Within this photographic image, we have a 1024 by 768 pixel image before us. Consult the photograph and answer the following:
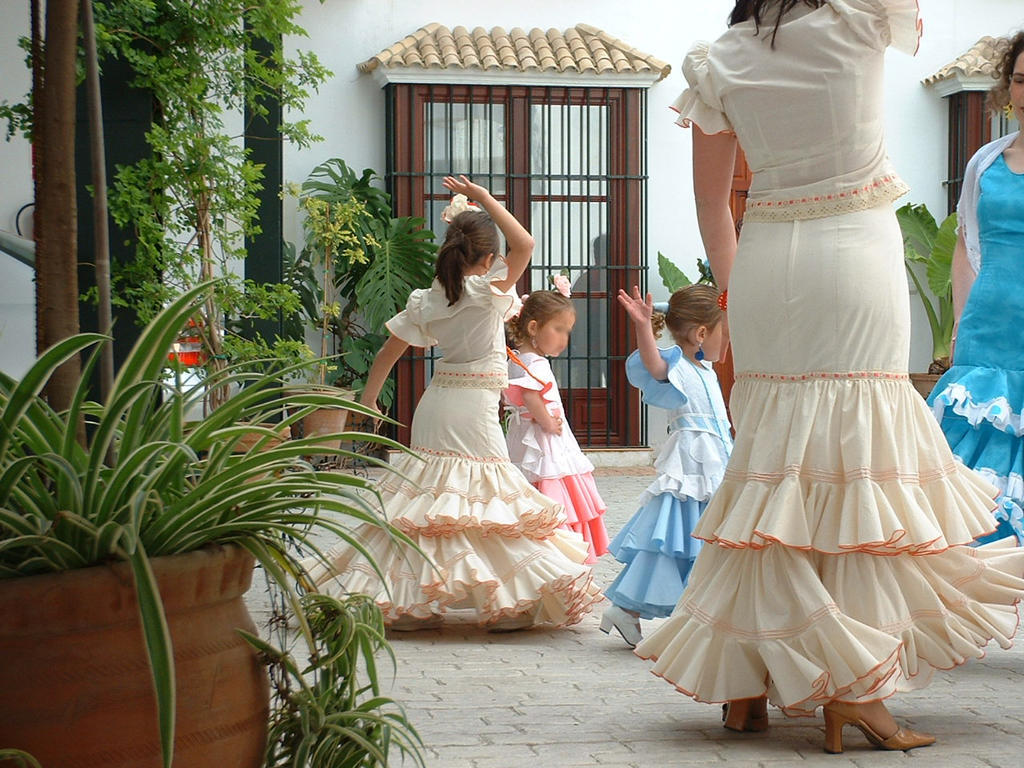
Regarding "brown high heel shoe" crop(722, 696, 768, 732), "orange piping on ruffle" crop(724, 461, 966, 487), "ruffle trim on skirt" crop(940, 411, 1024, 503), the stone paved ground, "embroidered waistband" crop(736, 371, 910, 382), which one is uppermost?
"embroidered waistband" crop(736, 371, 910, 382)

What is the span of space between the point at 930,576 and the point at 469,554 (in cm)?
212

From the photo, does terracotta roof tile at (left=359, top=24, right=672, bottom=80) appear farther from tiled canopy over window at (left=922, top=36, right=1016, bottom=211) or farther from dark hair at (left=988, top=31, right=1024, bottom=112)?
dark hair at (left=988, top=31, right=1024, bottom=112)

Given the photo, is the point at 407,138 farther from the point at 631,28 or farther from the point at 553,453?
the point at 553,453

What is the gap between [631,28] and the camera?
13.5m

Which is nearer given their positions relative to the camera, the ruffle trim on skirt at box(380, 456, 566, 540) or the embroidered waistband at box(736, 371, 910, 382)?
the embroidered waistband at box(736, 371, 910, 382)

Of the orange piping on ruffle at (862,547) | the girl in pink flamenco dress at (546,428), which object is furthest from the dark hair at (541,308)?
the orange piping on ruffle at (862,547)

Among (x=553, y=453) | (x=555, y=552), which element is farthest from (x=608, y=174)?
(x=555, y=552)

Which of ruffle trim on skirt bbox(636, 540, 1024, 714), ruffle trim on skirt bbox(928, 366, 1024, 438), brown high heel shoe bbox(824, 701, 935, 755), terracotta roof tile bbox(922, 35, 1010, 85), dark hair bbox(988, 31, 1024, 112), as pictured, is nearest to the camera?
ruffle trim on skirt bbox(636, 540, 1024, 714)

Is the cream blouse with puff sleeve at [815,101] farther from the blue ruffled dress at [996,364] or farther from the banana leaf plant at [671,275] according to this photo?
the banana leaf plant at [671,275]

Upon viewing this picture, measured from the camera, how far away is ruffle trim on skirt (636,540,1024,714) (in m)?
3.07

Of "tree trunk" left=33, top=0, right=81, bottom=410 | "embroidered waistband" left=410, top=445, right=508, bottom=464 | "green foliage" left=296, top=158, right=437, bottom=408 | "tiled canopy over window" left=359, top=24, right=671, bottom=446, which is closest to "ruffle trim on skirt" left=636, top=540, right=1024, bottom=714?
"tree trunk" left=33, top=0, right=81, bottom=410

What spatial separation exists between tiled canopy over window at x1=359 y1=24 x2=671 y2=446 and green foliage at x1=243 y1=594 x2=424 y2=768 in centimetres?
1022

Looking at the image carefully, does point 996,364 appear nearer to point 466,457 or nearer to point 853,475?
point 853,475

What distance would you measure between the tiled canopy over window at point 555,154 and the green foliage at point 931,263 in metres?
2.59
